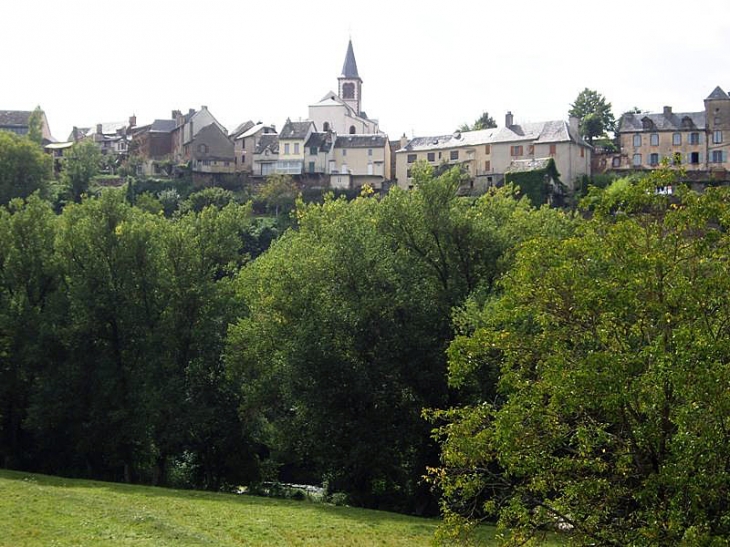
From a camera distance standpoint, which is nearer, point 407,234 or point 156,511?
point 156,511

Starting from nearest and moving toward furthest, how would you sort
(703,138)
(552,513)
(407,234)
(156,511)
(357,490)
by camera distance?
(552,513)
(156,511)
(357,490)
(407,234)
(703,138)

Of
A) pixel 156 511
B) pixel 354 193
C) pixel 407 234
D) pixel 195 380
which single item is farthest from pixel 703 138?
pixel 156 511

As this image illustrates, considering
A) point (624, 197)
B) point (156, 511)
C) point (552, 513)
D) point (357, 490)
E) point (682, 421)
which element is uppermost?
point (624, 197)

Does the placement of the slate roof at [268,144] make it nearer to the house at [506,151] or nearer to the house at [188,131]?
the house at [188,131]

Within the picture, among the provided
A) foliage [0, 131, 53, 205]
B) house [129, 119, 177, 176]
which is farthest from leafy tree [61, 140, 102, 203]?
house [129, 119, 177, 176]

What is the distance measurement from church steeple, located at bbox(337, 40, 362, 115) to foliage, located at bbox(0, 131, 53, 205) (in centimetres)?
4604

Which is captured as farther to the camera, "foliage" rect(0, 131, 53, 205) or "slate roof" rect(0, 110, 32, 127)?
"slate roof" rect(0, 110, 32, 127)

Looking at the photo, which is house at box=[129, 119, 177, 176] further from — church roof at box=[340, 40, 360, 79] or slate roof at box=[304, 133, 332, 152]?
church roof at box=[340, 40, 360, 79]

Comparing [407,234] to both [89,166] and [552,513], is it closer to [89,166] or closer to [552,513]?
[552,513]

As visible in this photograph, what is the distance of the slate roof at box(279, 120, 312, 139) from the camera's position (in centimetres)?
10656

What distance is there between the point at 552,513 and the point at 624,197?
277 inches

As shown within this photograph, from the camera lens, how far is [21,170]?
96188mm

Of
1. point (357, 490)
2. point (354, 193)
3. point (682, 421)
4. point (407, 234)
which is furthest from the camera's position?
point (354, 193)

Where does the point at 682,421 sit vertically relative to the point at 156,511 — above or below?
above
